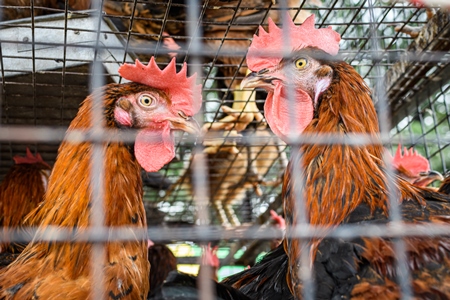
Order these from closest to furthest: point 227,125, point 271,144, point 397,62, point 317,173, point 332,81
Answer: point 317,173
point 332,81
point 397,62
point 227,125
point 271,144

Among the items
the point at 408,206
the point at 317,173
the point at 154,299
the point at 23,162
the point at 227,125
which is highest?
the point at 227,125

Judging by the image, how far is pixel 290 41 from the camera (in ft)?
5.87

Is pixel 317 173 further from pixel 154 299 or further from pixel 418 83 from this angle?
pixel 418 83

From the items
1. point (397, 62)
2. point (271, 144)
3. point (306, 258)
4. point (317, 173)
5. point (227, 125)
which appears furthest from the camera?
point (271, 144)

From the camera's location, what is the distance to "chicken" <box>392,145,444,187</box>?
302 centimetres

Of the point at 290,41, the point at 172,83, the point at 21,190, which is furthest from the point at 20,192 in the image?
the point at 290,41

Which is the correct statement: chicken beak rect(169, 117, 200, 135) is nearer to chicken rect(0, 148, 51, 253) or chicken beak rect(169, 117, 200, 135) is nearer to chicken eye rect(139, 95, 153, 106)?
chicken eye rect(139, 95, 153, 106)

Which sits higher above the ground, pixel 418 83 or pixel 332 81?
pixel 418 83

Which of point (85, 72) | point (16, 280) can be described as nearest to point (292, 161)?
point (16, 280)

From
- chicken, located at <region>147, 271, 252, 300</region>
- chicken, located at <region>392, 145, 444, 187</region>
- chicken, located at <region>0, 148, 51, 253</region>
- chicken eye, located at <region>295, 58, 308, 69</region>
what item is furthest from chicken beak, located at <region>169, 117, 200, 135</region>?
chicken, located at <region>392, 145, 444, 187</region>

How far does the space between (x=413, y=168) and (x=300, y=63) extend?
1.61 metres

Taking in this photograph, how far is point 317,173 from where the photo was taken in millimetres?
1615

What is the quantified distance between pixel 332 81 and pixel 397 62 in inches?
49.4

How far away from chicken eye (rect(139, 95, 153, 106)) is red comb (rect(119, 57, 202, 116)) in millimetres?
53
